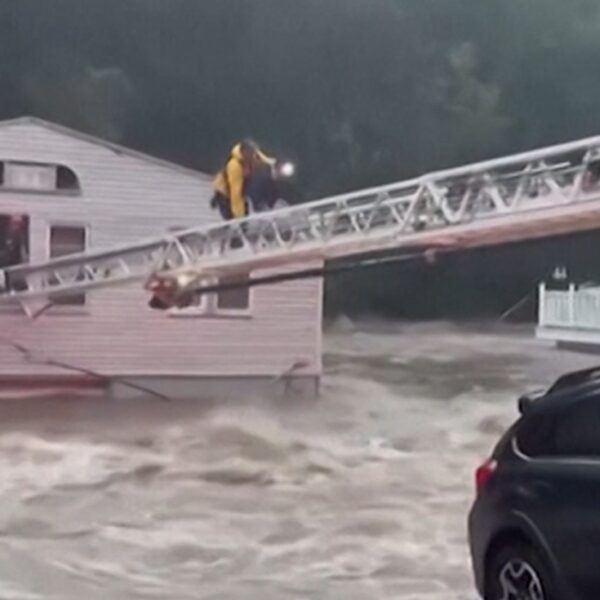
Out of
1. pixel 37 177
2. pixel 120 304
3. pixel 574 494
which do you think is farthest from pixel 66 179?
pixel 574 494

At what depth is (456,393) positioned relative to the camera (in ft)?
12.8

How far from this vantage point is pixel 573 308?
3877 mm

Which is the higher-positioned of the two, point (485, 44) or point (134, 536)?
point (485, 44)

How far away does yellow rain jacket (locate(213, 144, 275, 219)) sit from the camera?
3.74 meters

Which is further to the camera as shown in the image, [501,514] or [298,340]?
[298,340]

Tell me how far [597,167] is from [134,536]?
50.3 inches

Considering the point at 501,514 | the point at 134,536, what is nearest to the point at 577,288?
the point at 501,514

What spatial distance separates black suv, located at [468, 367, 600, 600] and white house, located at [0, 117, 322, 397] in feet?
1.76

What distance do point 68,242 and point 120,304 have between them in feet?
0.58

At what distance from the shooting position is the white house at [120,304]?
3.69 meters

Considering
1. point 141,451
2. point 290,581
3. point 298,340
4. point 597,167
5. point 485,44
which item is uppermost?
point 485,44

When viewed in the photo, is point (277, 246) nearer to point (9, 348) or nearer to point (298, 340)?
point (298, 340)

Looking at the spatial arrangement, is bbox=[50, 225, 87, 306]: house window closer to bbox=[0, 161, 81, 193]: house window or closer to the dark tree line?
bbox=[0, 161, 81, 193]: house window

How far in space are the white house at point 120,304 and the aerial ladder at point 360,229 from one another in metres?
0.04
